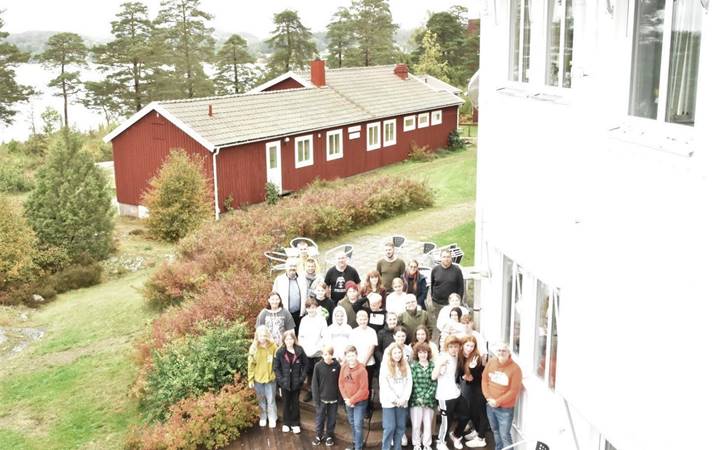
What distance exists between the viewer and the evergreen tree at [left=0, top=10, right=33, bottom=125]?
2024 inches

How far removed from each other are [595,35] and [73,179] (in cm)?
1887

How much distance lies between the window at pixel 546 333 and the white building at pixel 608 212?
20 millimetres

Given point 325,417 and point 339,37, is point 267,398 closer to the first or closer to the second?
point 325,417

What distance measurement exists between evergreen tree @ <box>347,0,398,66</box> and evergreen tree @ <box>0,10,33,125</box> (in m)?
27.2

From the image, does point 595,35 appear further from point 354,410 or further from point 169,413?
point 169,413

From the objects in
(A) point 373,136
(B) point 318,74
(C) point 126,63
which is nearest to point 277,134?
(A) point 373,136

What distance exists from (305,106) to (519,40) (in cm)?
2288

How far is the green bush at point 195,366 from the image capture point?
11414mm

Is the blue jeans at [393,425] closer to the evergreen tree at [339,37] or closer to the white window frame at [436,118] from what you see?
the white window frame at [436,118]

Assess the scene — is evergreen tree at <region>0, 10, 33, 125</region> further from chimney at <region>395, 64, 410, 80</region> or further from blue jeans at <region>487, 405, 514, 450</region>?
blue jeans at <region>487, 405, 514, 450</region>

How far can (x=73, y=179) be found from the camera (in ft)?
72.7

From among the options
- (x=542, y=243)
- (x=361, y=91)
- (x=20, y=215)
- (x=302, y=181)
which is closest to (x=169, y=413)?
(x=542, y=243)

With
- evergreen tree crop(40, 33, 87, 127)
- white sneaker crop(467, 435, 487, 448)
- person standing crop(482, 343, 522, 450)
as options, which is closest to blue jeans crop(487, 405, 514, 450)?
person standing crop(482, 343, 522, 450)

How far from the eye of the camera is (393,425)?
951cm
